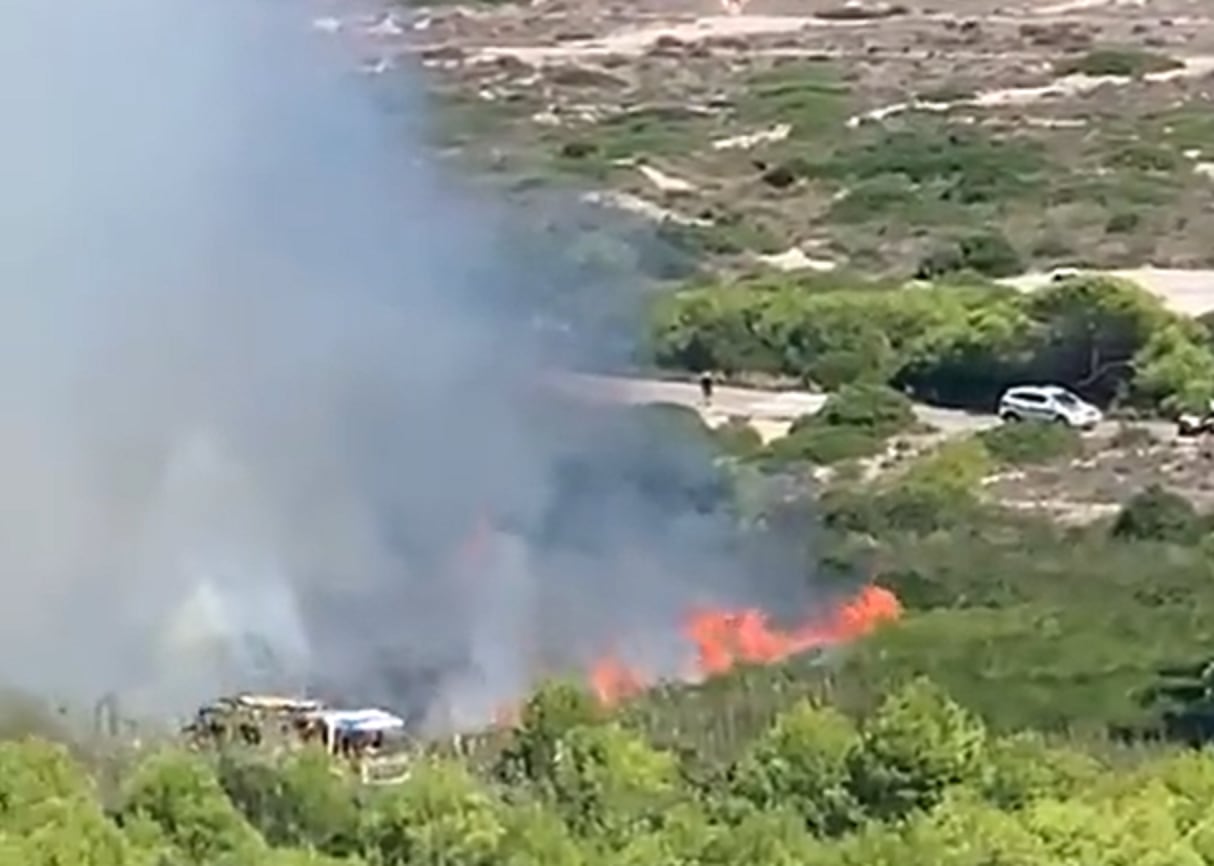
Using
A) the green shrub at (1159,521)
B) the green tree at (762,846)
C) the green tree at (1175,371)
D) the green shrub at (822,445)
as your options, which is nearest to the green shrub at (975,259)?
the green tree at (1175,371)

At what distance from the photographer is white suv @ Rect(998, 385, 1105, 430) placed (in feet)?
102

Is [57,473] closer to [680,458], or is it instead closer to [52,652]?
[52,652]

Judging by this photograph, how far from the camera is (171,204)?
23891 mm

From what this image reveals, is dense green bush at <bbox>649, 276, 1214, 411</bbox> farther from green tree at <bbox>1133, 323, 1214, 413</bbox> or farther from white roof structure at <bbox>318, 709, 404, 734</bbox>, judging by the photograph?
white roof structure at <bbox>318, 709, 404, 734</bbox>

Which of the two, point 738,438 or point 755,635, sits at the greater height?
point 755,635

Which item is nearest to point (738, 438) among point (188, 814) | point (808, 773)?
point (808, 773)

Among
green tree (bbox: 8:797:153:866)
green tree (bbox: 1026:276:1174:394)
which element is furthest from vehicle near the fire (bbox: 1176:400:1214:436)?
green tree (bbox: 8:797:153:866)

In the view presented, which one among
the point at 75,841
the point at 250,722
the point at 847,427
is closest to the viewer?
the point at 75,841

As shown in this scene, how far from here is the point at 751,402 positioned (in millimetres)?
33562

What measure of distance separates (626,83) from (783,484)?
33.7 metres

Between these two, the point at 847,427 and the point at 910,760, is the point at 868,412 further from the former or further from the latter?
the point at 910,760

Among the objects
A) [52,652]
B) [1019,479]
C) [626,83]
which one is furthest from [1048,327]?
[626,83]

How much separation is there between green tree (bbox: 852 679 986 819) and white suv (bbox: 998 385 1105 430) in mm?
13854

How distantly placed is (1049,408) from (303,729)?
12795mm
